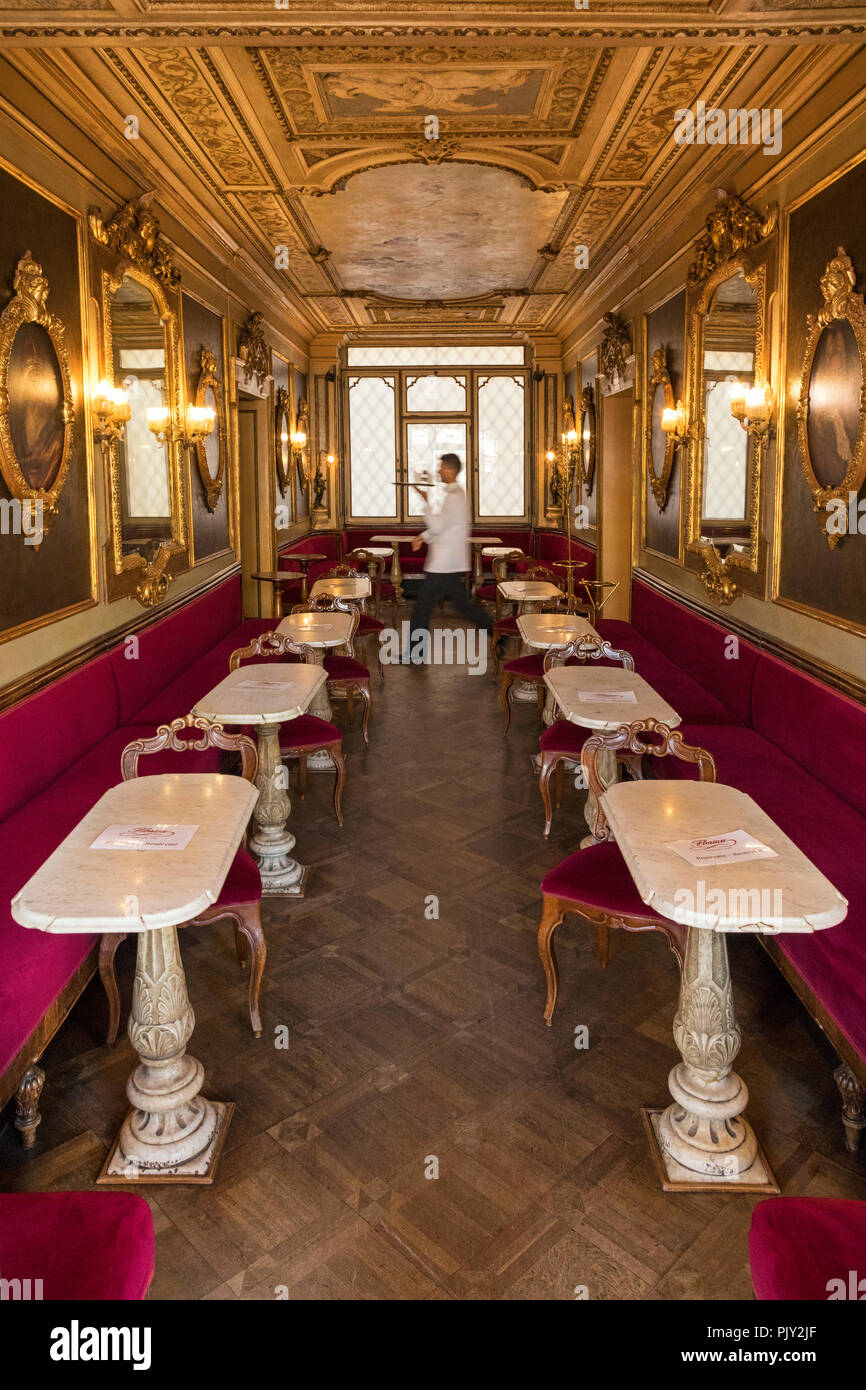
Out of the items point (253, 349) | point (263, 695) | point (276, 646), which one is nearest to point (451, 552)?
point (253, 349)

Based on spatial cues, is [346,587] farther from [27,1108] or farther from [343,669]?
[27,1108]

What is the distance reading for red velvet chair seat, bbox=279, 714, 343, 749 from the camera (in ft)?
15.3

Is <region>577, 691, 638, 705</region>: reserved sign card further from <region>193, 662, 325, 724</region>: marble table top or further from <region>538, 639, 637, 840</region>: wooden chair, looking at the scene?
<region>193, 662, 325, 724</region>: marble table top

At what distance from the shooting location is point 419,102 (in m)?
4.93

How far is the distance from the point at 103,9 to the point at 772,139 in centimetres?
318

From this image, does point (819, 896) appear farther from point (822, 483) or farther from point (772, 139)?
point (772, 139)

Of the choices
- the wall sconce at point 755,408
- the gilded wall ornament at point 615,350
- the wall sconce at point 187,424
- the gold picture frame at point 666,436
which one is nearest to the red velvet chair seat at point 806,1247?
the wall sconce at point 755,408

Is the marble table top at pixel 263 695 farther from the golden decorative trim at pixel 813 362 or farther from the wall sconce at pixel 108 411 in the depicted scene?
the golden decorative trim at pixel 813 362

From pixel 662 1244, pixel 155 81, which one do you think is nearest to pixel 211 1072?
pixel 662 1244

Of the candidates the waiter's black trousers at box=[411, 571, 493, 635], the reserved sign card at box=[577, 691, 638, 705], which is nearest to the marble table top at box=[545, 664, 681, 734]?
the reserved sign card at box=[577, 691, 638, 705]

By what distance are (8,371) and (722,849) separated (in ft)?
10.4

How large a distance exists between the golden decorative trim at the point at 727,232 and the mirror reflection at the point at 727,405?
0.16 meters

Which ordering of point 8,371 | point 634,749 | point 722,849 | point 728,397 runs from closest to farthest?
point 722,849 < point 634,749 < point 8,371 < point 728,397

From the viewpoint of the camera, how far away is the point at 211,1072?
2.98 m
